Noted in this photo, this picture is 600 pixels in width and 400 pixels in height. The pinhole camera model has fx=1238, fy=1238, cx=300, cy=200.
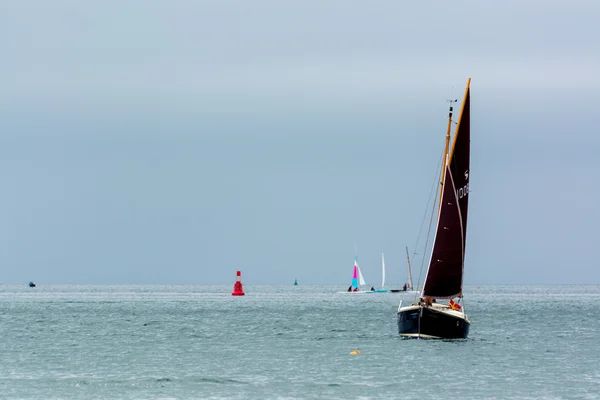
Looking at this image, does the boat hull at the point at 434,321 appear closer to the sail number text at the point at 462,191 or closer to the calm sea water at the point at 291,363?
the calm sea water at the point at 291,363

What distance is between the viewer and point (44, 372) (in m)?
58.0

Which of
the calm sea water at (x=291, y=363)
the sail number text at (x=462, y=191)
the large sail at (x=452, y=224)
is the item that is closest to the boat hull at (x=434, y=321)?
the calm sea water at (x=291, y=363)

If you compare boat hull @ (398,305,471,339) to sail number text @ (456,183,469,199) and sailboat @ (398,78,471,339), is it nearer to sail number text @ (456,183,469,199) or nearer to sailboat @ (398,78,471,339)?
sailboat @ (398,78,471,339)

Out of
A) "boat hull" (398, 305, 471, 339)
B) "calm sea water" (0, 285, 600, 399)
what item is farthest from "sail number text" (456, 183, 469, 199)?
"calm sea water" (0, 285, 600, 399)

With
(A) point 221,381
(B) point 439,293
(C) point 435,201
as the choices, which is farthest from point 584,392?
(C) point 435,201

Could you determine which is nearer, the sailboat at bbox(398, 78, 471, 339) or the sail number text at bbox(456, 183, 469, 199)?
the sailboat at bbox(398, 78, 471, 339)

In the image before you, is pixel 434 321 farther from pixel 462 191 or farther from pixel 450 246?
pixel 462 191

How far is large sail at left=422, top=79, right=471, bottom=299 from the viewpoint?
7356 centimetres

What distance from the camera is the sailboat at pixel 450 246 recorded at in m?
72.9

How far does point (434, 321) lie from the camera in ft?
236

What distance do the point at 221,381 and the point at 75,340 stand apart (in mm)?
32380

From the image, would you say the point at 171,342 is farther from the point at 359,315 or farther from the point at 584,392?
the point at 359,315

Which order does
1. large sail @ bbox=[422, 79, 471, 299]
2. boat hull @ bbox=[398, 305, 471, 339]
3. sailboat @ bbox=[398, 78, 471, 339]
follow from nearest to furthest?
boat hull @ bbox=[398, 305, 471, 339] < sailboat @ bbox=[398, 78, 471, 339] < large sail @ bbox=[422, 79, 471, 299]

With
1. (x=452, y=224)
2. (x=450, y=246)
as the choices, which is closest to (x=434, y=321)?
(x=450, y=246)
